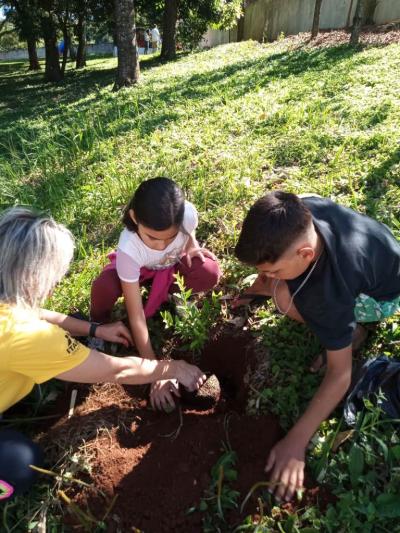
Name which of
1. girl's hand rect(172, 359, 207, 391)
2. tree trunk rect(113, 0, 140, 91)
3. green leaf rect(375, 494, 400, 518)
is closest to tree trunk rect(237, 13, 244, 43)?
tree trunk rect(113, 0, 140, 91)

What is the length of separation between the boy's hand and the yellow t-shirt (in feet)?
2.79

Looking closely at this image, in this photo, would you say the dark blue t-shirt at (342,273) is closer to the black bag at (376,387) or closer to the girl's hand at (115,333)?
the black bag at (376,387)

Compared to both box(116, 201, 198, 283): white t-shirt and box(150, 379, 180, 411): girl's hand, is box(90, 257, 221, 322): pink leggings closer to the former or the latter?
box(116, 201, 198, 283): white t-shirt

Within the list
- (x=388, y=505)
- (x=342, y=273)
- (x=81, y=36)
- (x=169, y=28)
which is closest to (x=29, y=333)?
(x=342, y=273)

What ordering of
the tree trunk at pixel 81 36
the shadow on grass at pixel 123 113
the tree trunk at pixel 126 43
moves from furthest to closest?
the tree trunk at pixel 81 36 < the tree trunk at pixel 126 43 < the shadow on grass at pixel 123 113

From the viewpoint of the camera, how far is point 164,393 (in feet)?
6.74

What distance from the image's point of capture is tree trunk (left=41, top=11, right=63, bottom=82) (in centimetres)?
1517

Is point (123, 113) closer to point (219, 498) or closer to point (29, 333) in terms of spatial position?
point (29, 333)

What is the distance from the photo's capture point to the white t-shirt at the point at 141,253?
216cm

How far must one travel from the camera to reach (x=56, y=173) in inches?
159

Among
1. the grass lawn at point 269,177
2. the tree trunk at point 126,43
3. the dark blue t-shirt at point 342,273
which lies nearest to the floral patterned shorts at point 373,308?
the dark blue t-shirt at point 342,273

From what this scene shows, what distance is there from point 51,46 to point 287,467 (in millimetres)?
17790

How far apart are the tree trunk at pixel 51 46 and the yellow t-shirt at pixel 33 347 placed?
16.6 metres

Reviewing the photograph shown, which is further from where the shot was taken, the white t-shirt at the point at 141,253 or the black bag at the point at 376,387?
the white t-shirt at the point at 141,253
